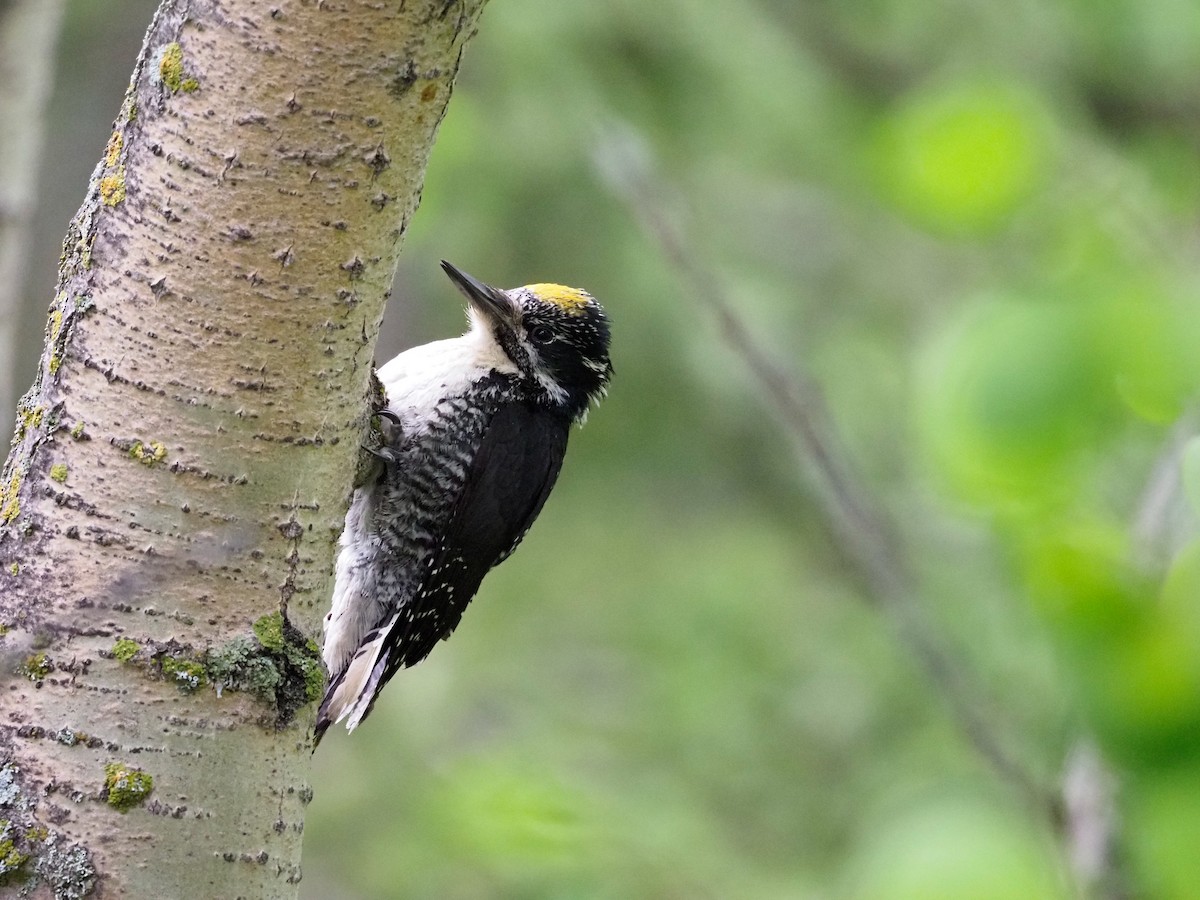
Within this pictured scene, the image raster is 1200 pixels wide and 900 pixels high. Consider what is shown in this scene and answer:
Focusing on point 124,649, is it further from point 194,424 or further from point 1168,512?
point 1168,512

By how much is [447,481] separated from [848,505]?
6.41 feet

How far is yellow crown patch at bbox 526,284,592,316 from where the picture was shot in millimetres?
3883

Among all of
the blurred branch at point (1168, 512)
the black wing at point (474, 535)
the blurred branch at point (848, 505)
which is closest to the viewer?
the blurred branch at point (1168, 512)

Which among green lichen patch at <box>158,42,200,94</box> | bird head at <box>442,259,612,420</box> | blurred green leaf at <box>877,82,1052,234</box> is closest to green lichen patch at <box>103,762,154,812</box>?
green lichen patch at <box>158,42,200,94</box>

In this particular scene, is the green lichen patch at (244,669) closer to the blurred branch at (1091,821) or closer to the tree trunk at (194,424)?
the tree trunk at (194,424)

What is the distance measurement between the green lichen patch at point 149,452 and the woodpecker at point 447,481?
63.9 inches

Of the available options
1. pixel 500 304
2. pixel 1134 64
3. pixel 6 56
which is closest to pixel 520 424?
pixel 500 304

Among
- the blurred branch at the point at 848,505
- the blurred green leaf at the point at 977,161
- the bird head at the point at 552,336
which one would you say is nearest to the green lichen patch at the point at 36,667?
the blurred branch at the point at 848,505

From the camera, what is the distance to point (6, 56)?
2615mm

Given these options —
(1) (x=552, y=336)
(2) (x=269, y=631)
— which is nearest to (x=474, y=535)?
(1) (x=552, y=336)

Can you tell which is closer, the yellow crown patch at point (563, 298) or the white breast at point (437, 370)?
the white breast at point (437, 370)

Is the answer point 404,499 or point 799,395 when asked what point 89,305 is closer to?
point 799,395

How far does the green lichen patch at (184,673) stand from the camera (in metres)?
1.72

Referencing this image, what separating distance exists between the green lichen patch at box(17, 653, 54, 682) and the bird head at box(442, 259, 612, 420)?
2.17 m
